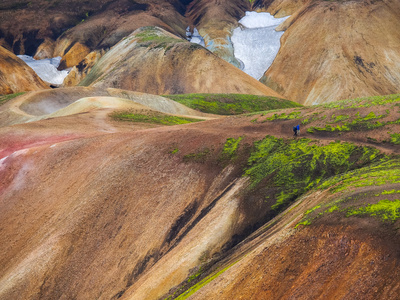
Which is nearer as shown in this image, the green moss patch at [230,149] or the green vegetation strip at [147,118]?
the green moss patch at [230,149]

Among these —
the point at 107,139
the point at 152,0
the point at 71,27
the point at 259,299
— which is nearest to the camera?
the point at 259,299

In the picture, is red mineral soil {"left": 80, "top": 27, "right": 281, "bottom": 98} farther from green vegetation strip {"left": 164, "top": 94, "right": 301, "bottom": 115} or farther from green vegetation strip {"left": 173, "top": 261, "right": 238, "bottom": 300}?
green vegetation strip {"left": 173, "top": 261, "right": 238, "bottom": 300}

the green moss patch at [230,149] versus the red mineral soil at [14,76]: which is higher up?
the green moss patch at [230,149]

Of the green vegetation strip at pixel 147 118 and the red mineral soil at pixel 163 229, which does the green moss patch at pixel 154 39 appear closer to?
the green vegetation strip at pixel 147 118

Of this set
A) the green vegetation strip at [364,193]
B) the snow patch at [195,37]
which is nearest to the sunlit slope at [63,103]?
the green vegetation strip at [364,193]

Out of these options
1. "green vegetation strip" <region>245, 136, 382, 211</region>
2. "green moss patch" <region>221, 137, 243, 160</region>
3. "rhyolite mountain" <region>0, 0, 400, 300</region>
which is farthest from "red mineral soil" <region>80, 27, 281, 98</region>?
"green vegetation strip" <region>245, 136, 382, 211</region>

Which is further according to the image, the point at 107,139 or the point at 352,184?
the point at 107,139

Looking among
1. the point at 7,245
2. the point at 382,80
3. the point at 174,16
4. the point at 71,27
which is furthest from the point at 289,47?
the point at 7,245

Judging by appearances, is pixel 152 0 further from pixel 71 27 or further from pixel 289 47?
pixel 289 47
